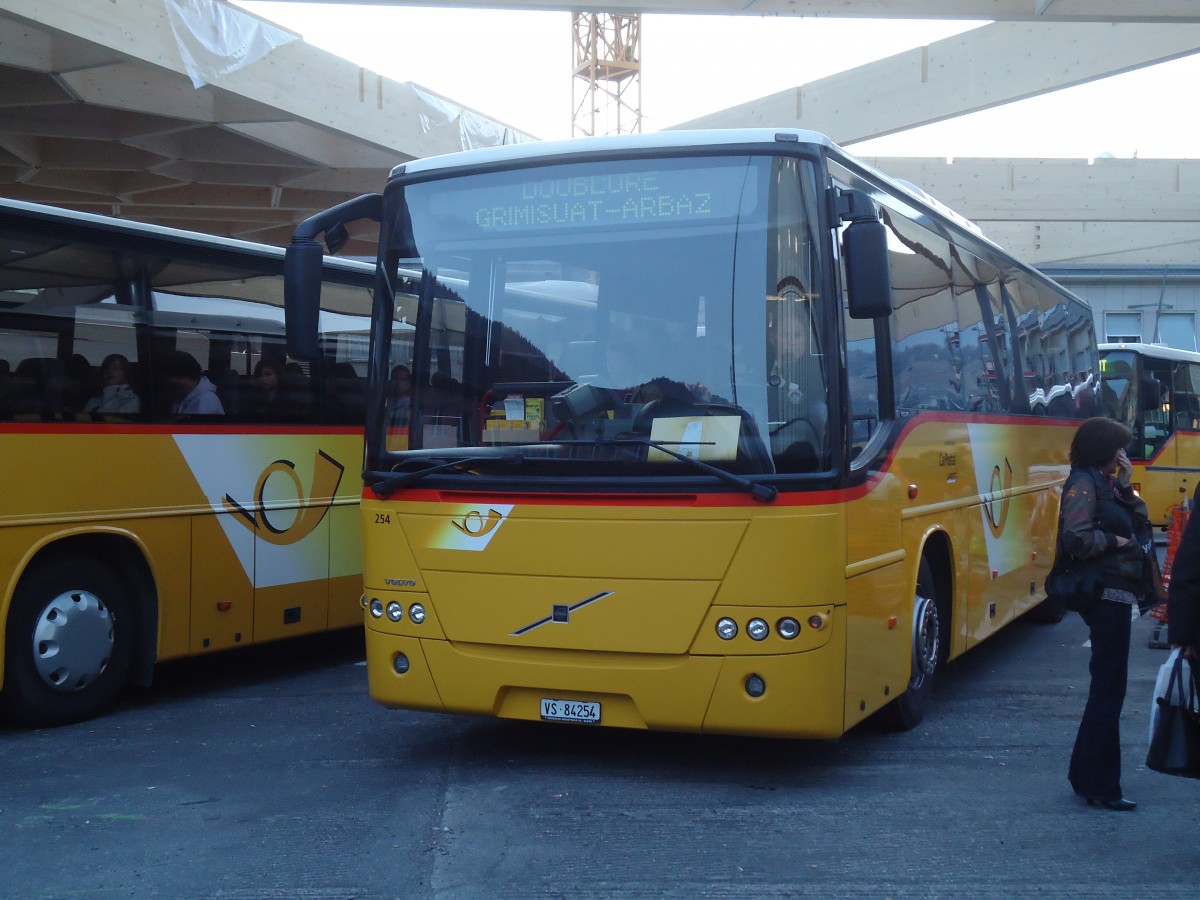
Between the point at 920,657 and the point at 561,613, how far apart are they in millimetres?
2525

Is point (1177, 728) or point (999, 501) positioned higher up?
point (999, 501)

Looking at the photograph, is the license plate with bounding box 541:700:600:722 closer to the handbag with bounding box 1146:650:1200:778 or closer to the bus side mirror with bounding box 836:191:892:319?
the bus side mirror with bounding box 836:191:892:319

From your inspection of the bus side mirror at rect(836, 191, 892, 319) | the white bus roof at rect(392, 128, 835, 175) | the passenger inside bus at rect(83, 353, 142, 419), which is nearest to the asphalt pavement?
the passenger inside bus at rect(83, 353, 142, 419)

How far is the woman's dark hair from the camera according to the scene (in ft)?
21.5

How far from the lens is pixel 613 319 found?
6.74 metres

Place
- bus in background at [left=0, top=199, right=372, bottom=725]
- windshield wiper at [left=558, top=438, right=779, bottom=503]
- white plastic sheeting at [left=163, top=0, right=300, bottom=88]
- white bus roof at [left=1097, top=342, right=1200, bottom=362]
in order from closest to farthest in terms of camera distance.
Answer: windshield wiper at [left=558, top=438, right=779, bottom=503] → bus in background at [left=0, top=199, right=372, bottom=725] → white plastic sheeting at [left=163, top=0, right=300, bottom=88] → white bus roof at [left=1097, top=342, right=1200, bottom=362]

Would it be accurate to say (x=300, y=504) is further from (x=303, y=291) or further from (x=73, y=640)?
(x=303, y=291)

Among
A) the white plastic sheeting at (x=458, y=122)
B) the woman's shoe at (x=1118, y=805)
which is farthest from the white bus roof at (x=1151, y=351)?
the woman's shoe at (x=1118, y=805)

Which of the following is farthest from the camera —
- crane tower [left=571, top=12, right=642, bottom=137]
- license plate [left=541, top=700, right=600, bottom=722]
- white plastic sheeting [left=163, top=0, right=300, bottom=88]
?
crane tower [left=571, top=12, right=642, bottom=137]

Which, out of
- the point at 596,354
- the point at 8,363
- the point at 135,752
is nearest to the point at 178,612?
the point at 135,752

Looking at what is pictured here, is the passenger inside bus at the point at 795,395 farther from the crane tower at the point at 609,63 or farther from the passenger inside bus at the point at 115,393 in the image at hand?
the crane tower at the point at 609,63

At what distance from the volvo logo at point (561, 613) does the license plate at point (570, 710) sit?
41 cm

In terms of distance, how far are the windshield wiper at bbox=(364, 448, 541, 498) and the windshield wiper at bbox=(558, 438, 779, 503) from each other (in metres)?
0.46

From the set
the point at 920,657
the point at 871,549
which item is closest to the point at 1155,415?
the point at 920,657
